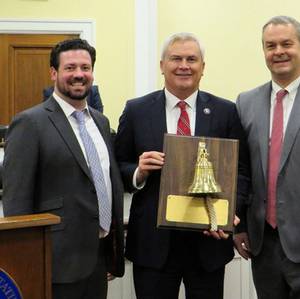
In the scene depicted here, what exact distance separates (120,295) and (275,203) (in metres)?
0.98

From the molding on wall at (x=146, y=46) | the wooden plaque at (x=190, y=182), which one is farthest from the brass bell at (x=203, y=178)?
the molding on wall at (x=146, y=46)

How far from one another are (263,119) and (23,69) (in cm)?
327

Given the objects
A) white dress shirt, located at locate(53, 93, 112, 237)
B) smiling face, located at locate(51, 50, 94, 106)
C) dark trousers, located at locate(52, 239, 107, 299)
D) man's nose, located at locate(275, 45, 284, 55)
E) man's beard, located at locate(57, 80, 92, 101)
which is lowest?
dark trousers, located at locate(52, 239, 107, 299)

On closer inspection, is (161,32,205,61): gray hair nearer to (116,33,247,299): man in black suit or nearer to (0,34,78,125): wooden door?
(116,33,247,299): man in black suit

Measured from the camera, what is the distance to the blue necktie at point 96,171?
166 centimetres

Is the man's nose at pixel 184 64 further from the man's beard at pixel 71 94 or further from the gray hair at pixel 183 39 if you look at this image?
the man's beard at pixel 71 94

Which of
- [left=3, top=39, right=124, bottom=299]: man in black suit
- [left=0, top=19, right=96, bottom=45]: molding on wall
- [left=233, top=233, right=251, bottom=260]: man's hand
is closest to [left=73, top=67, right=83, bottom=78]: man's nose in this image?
[left=3, top=39, right=124, bottom=299]: man in black suit

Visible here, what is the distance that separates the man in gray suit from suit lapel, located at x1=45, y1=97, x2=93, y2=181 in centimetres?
56

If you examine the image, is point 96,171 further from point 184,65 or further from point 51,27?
point 51,27

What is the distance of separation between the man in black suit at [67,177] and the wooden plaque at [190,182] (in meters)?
0.24

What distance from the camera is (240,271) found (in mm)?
2531

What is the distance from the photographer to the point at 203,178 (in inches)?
60.2

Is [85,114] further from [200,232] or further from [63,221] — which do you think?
[200,232]

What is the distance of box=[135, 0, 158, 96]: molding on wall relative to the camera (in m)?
4.22
